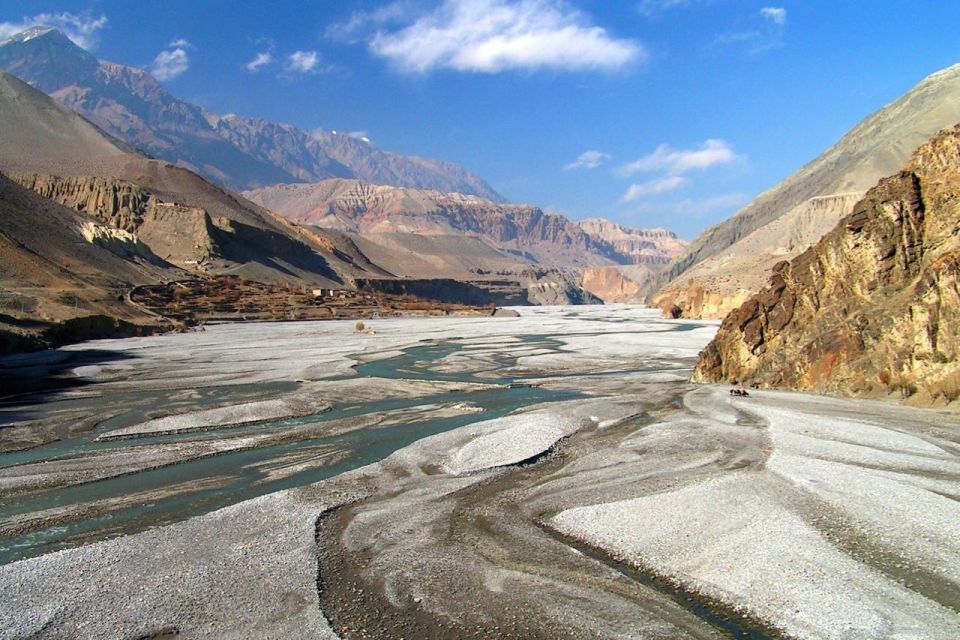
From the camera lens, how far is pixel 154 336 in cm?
6769

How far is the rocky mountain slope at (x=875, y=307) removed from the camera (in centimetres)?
2347

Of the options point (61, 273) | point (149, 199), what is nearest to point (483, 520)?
point (61, 273)

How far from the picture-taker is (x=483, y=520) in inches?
505

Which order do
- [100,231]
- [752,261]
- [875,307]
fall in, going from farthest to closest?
[752,261]
[100,231]
[875,307]

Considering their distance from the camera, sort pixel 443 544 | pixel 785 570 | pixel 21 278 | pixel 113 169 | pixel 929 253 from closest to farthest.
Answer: pixel 785 570 < pixel 443 544 < pixel 929 253 < pixel 21 278 < pixel 113 169

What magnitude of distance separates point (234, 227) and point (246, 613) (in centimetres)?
15416

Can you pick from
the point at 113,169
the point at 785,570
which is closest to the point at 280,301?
the point at 113,169

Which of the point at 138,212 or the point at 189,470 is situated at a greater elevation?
the point at 138,212

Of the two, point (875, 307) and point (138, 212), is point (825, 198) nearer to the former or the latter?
point (875, 307)

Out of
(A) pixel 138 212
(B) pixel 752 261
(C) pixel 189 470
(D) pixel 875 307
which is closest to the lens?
(C) pixel 189 470

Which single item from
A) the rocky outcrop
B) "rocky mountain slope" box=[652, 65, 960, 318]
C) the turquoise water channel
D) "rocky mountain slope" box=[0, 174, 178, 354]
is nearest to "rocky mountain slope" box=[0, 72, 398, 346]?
"rocky mountain slope" box=[0, 174, 178, 354]

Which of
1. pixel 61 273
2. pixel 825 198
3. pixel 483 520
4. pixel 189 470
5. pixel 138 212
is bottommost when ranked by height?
pixel 189 470

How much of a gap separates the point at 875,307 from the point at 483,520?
23529 mm

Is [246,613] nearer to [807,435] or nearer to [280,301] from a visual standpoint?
[807,435]
